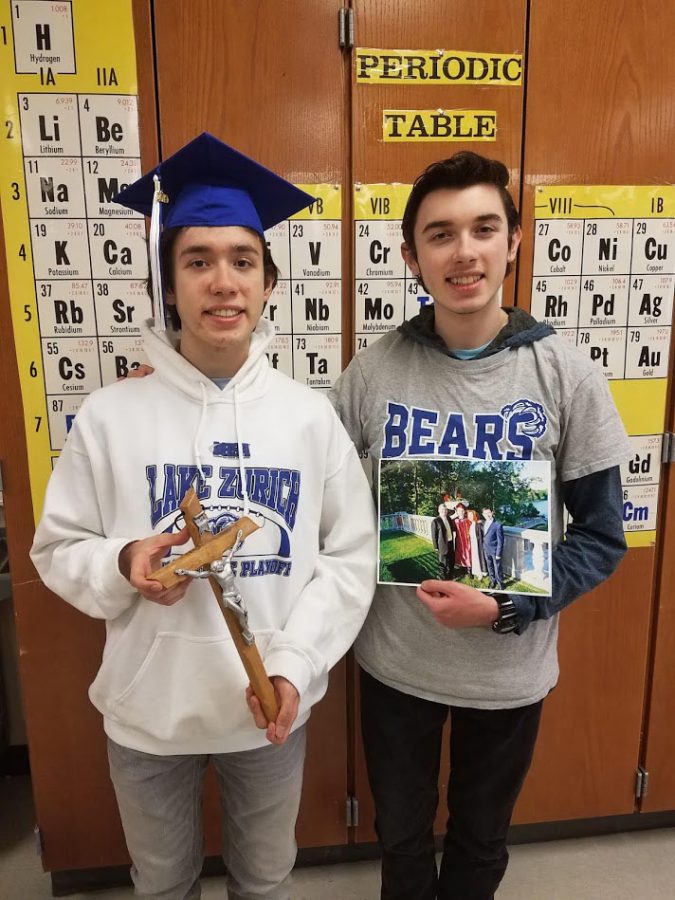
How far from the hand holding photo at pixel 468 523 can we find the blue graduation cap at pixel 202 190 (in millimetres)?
530

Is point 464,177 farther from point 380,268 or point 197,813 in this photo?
point 197,813

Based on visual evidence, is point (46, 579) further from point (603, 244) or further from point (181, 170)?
point (603, 244)

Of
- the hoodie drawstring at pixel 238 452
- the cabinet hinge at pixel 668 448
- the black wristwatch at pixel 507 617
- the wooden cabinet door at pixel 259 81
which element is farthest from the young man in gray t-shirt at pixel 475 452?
the cabinet hinge at pixel 668 448

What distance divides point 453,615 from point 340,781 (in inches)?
36.7

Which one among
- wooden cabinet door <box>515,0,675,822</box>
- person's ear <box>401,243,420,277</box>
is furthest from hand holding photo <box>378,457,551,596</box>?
wooden cabinet door <box>515,0,675,822</box>

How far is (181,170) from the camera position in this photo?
3.53ft

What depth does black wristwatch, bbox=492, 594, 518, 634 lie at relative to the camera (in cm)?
114

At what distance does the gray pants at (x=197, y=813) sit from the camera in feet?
3.86

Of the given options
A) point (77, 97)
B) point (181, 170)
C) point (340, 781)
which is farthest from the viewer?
point (340, 781)

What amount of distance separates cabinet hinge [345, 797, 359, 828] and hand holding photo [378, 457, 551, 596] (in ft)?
3.12

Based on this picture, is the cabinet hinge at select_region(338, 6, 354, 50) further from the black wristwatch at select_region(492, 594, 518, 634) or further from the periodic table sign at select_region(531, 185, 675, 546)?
the black wristwatch at select_region(492, 594, 518, 634)

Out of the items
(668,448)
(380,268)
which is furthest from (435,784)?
(380,268)

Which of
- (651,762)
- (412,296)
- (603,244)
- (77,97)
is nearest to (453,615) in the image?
(412,296)

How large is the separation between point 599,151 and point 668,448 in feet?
2.63
